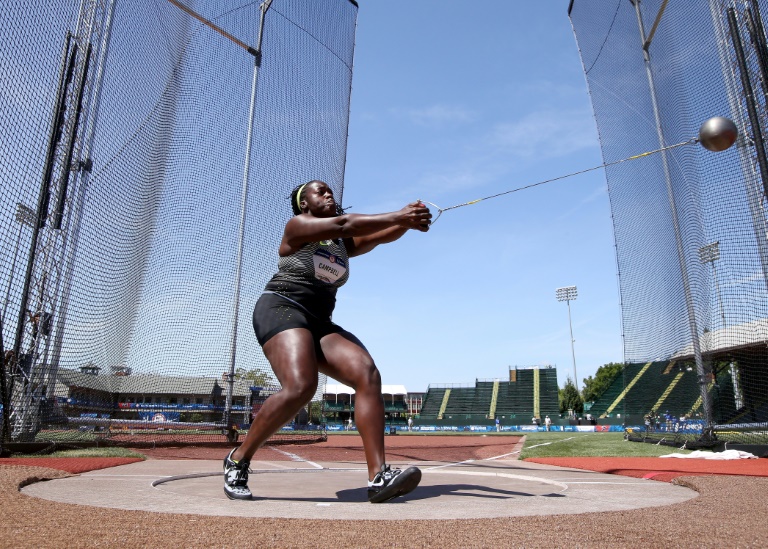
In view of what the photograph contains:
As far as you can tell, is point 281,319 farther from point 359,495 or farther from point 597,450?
point 597,450

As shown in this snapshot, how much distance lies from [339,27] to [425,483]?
8.30 meters

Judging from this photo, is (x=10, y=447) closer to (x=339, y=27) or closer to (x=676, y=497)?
(x=676, y=497)

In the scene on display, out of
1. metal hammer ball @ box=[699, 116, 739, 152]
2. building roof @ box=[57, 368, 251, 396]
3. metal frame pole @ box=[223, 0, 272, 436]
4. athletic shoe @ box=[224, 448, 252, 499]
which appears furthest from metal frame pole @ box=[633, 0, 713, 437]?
athletic shoe @ box=[224, 448, 252, 499]

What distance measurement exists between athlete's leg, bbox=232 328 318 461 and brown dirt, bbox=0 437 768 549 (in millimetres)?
819

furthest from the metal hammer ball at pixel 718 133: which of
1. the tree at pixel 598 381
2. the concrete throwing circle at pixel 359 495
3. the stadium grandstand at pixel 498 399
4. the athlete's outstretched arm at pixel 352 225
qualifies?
the tree at pixel 598 381

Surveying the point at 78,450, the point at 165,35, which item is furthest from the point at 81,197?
the point at 78,450

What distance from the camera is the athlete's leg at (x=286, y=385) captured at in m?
2.79

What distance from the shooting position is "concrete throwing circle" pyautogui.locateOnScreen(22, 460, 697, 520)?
7.39ft

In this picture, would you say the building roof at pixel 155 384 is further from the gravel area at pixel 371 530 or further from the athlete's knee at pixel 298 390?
the gravel area at pixel 371 530

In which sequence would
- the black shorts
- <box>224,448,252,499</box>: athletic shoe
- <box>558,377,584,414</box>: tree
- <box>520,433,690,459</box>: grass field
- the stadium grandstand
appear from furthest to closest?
<box>558,377,584,414</box>: tree, the stadium grandstand, <box>520,433,690,459</box>: grass field, the black shorts, <box>224,448,252,499</box>: athletic shoe

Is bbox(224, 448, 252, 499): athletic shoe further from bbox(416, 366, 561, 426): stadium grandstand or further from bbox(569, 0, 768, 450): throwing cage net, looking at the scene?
bbox(416, 366, 561, 426): stadium grandstand

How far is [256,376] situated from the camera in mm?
9578

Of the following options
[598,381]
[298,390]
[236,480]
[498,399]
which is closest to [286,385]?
[298,390]

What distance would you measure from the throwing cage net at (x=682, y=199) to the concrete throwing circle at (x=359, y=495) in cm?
486
